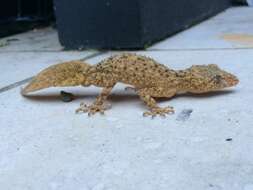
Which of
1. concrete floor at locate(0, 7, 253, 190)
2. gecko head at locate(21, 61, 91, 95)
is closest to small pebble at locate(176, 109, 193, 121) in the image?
concrete floor at locate(0, 7, 253, 190)

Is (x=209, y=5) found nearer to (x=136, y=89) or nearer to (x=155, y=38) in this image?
(x=155, y=38)

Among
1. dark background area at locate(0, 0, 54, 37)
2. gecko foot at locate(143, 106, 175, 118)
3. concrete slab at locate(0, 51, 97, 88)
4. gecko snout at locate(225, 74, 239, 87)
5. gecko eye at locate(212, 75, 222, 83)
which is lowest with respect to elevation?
dark background area at locate(0, 0, 54, 37)

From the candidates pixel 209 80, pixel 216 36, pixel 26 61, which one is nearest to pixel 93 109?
pixel 209 80

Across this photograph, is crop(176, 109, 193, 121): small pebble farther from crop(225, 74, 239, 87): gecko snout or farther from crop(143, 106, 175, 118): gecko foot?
crop(225, 74, 239, 87): gecko snout

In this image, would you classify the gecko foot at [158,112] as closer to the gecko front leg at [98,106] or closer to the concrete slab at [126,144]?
the concrete slab at [126,144]

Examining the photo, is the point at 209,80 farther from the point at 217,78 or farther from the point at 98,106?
the point at 98,106
